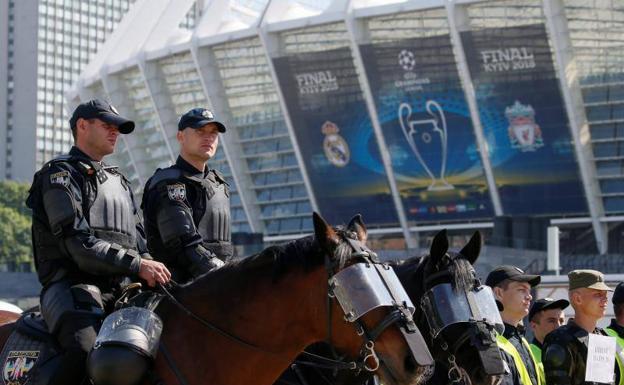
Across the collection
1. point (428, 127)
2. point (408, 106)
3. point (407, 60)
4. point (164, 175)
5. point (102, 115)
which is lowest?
point (164, 175)

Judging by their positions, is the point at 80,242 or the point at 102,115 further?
the point at 102,115

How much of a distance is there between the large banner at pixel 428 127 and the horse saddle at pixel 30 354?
181ft

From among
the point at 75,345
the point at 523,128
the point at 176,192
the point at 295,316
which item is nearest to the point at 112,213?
the point at 176,192

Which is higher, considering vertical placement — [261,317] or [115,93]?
[115,93]

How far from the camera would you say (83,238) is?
641 cm

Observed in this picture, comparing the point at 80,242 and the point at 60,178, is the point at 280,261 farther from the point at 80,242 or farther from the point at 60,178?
the point at 60,178

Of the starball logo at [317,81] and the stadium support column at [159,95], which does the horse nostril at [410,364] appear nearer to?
the starball logo at [317,81]

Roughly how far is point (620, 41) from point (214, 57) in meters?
23.4

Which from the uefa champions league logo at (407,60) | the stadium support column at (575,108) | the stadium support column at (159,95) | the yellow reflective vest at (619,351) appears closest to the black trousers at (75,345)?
the yellow reflective vest at (619,351)

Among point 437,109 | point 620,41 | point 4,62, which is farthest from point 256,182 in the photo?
point 4,62

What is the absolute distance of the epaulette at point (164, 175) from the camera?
24.5 feet

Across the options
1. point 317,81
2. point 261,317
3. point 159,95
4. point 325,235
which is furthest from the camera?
point 159,95

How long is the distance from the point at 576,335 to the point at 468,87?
52.8 meters

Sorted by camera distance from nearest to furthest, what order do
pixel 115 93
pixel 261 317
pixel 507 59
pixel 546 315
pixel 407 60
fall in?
pixel 261 317 < pixel 546 315 < pixel 507 59 < pixel 407 60 < pixel 115 93
